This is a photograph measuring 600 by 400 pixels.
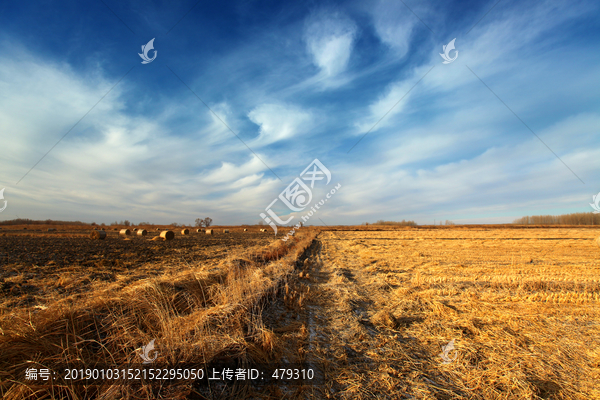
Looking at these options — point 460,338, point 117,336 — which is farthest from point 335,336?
point 117,336

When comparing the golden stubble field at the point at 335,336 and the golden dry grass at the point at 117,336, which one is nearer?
the golden dry grass at the point at 117,336

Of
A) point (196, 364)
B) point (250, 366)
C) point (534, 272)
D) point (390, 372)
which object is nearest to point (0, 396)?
point (196, 364)

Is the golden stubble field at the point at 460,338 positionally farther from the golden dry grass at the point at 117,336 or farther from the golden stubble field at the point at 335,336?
the golden dry grass at the point at 117,336

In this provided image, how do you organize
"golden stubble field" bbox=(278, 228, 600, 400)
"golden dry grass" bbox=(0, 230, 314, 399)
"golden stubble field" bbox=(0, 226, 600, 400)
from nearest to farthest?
"golden dry grass" bbox=(0, 230, 314, 399) < "golden stubble field" bbox=(0, 226, 600, 400) < "golden stubble field" bbox=(278, 228, 600, 400)

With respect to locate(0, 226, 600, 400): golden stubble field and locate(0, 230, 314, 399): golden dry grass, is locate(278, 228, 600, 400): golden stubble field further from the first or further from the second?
locate(0, 230, 314, 399): golden dry grass

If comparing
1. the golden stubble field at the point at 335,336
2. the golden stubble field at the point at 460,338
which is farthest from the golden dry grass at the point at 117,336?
the golden stubble field at the point at 460,338

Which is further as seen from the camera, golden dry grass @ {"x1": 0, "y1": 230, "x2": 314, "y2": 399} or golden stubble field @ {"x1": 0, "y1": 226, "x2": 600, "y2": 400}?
golden stubble field @ {"x1": 0, "y1": 226, "x2": 600, "y2": 400}

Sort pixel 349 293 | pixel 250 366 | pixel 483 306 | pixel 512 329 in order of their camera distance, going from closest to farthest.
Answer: pixel 250 366 < pixel 512 329 < pixel 483 306 < pixel 349 293

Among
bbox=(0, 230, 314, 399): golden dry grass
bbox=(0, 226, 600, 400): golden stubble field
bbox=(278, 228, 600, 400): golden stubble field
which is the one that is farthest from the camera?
bbox=(278, 228, 600, 400): golden stubble field

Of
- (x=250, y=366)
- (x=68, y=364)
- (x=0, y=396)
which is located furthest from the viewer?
(x=250, y=366)

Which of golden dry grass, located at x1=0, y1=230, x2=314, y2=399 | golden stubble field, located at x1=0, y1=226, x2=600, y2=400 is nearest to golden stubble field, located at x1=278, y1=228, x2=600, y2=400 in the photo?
golden stubble field, located at x1=0, y1=226, x2=600, y2=400

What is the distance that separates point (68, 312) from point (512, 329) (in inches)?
297

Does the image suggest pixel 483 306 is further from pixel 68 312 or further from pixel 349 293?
pixel 68 312

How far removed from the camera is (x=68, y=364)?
2.77 m
